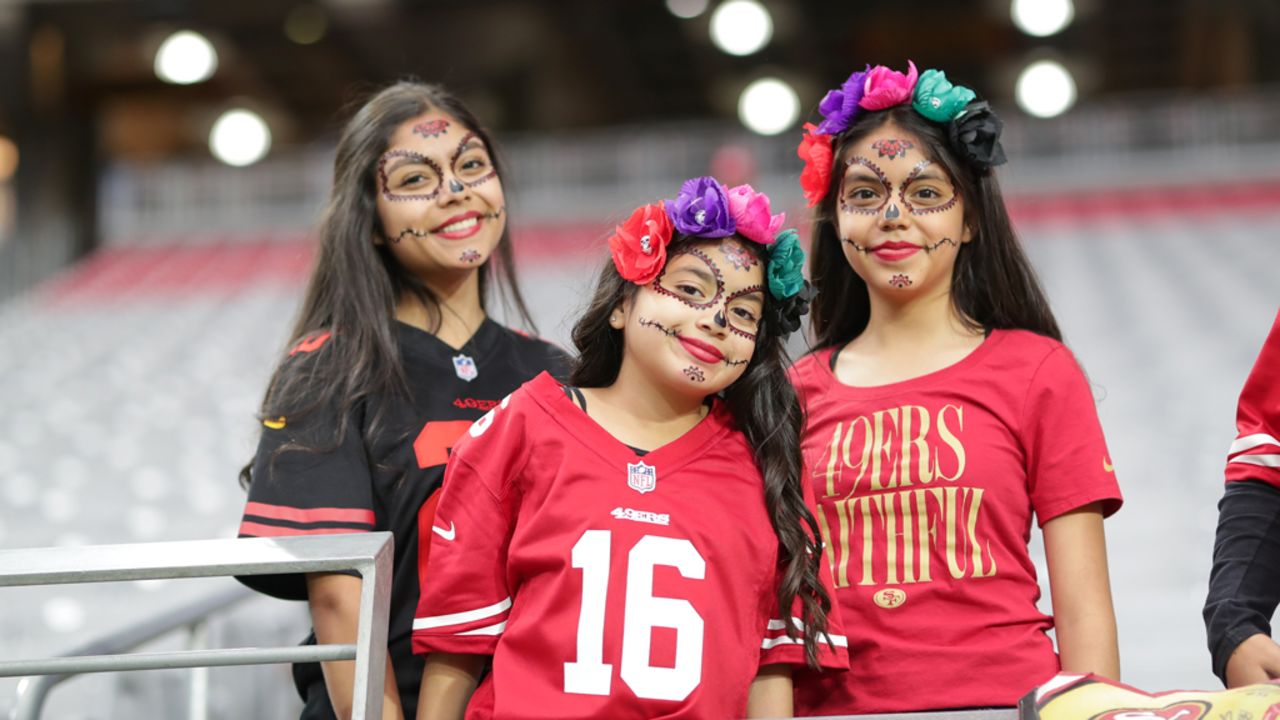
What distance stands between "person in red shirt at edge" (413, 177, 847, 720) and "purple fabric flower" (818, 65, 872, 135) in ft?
0.94

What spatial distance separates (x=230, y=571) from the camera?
1.43m

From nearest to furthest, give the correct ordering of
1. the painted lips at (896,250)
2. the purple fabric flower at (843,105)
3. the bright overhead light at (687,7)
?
the painted lips at (896,250)
the purple fabric flower at (843,105)
the bright overhead light at (687,7)

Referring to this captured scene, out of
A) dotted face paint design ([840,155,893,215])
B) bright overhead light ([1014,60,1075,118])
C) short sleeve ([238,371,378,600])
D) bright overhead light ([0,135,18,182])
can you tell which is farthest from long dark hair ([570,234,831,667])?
bright overhead light ([0,135,18,182])

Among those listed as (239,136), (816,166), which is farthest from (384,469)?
(239,136)

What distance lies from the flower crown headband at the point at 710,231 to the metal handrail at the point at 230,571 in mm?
539

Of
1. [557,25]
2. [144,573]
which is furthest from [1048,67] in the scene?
[144,573]

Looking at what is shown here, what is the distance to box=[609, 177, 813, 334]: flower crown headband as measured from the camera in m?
1.82

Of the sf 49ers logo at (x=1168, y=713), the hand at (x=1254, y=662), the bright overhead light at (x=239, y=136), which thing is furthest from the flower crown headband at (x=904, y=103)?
the bright overhead light at (x=239, y=136)

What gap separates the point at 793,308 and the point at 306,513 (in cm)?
71

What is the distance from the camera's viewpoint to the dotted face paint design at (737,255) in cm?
182

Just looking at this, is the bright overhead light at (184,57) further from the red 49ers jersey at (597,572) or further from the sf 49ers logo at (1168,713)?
the sf 49ers logo at (1168,713)

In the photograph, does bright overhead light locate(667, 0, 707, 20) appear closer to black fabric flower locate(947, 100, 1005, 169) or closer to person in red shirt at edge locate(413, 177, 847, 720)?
black fabric flower locate(947, 100, 1005, 169)

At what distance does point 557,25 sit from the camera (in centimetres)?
1630

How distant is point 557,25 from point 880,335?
14766 mm
